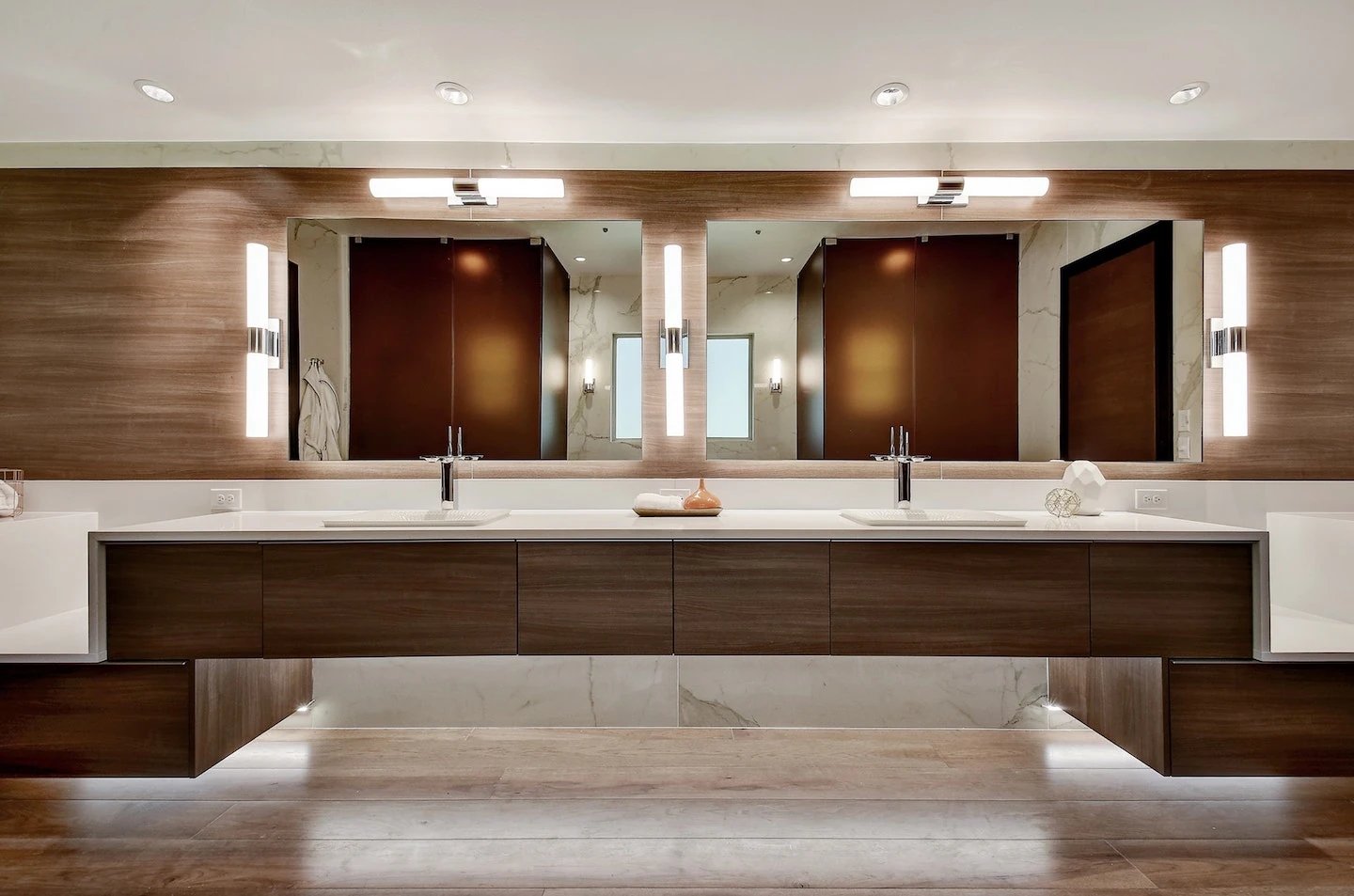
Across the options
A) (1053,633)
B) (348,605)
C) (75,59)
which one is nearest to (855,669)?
(1053,633)

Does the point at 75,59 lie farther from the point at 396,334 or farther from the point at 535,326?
the point at 535,326

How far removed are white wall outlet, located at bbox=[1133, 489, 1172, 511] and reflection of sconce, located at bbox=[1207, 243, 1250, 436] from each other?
0.33 m

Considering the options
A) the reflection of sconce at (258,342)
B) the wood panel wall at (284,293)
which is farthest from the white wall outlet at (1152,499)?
the reflection of sconce at (258,342)

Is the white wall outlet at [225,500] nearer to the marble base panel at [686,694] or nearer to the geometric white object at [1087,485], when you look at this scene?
the marble base panel at [686,694]

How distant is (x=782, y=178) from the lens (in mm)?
2510

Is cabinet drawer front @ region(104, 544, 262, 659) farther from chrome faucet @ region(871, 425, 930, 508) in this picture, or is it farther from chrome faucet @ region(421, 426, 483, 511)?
chrome faucet @ region(871, 425, 930, 508)

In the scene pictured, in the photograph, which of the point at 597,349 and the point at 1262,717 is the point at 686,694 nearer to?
the point at 597,349

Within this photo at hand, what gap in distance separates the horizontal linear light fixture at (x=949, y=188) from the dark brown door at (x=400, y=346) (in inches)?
63.0

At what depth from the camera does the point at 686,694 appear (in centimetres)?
247

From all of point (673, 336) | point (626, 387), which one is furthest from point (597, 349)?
point (673, 336)

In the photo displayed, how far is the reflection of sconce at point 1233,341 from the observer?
2.43 meters

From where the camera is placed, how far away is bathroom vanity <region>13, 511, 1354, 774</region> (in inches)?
71.7

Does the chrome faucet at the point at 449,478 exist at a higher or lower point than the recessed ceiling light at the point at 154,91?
lower

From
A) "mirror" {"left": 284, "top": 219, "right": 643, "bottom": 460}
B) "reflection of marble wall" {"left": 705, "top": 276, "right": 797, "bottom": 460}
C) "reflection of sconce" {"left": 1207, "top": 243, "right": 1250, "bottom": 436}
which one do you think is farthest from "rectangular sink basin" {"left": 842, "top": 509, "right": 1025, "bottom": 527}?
"reflection of sconce" {"left": 1207, "top": 243, "right": 1250, "bottom": 436}
